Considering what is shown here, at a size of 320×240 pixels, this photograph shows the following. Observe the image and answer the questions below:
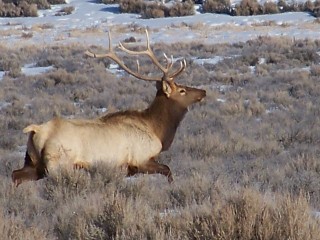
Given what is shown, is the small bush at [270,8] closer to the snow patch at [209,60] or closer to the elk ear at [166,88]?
the snow patch at [209,60]

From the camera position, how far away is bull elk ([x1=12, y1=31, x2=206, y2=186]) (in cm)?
706

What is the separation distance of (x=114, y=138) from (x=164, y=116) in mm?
1091

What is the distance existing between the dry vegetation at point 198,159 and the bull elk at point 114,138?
24 cm

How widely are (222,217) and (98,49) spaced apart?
20357mm

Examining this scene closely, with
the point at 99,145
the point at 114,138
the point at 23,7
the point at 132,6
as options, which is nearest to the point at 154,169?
the point at 114,138

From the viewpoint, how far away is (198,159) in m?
9.20

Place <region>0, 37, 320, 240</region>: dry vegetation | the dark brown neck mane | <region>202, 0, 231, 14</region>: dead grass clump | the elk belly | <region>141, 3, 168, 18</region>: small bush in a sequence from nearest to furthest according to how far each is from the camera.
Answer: <region>0, 37, 320, 240</region>: dry vegetation < the elk belly < the dark brown neck mane < <region>141, 3, 168, 18</region>: small bush < <region>202, 0, 231, 14</region>: dead grass clump

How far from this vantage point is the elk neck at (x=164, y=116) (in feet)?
27.2

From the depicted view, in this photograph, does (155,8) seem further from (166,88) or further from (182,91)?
(166,88)

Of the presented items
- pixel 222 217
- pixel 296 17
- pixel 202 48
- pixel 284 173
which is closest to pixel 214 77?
pixel 202 48

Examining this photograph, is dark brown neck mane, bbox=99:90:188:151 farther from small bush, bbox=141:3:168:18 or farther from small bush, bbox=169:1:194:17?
small bush, bbox=169:1:194:17

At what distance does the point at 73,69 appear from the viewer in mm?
20141

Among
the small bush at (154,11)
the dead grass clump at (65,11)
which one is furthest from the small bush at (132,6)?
the dead grass clump at (65,11)

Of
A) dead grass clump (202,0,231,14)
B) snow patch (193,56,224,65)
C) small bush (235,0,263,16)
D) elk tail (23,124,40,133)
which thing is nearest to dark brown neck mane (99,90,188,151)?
elk tail (23,124,40,133)
